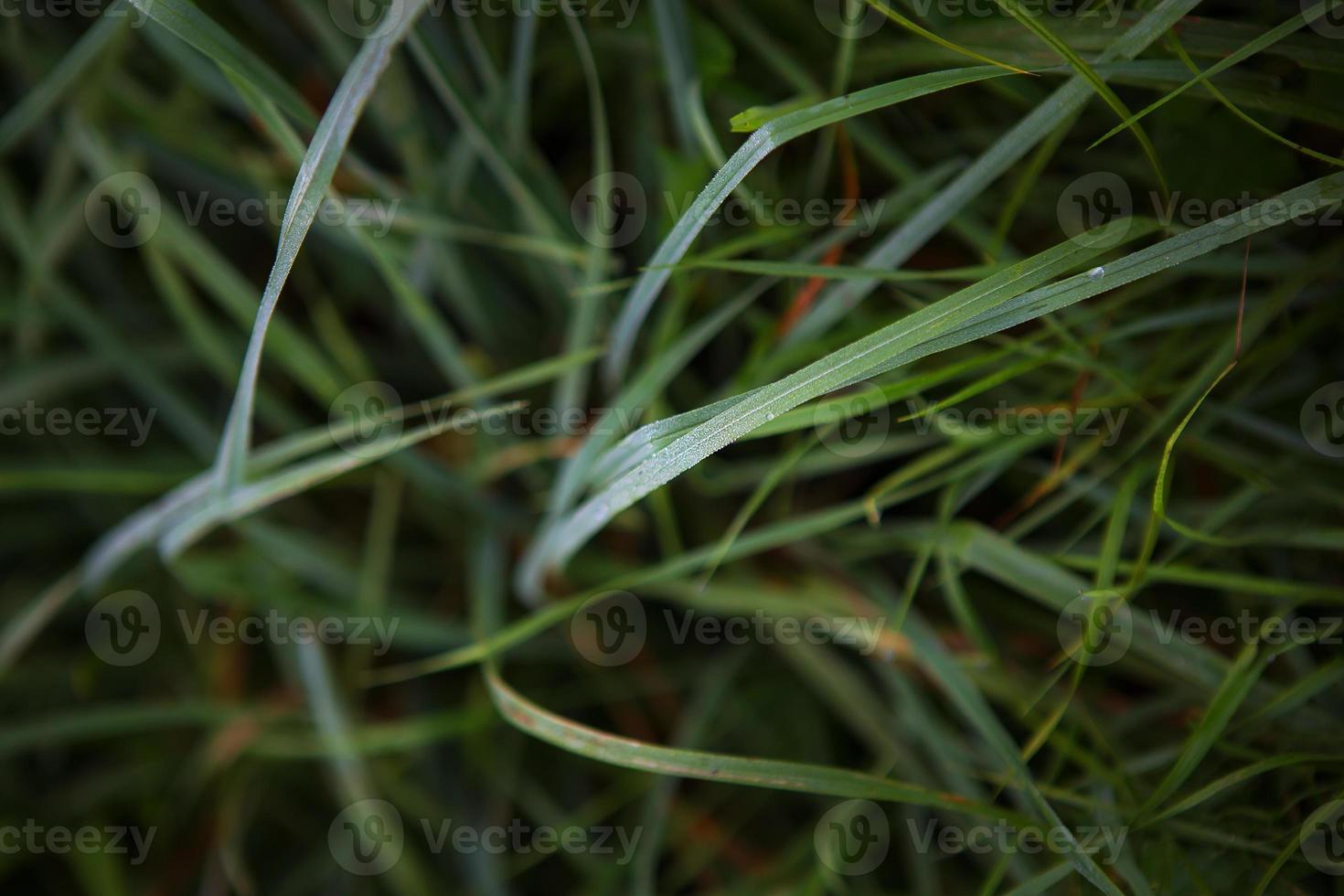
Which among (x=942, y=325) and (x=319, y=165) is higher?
(x=319, y=165)

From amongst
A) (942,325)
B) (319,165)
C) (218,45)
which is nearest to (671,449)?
(942,325)

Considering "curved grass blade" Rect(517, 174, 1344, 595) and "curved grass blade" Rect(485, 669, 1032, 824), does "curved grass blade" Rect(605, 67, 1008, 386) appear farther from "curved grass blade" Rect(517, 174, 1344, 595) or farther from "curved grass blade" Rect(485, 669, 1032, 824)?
"curved grass blade" Rect(485, 669, 1032, 824)

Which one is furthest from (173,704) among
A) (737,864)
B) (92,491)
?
(737,864)

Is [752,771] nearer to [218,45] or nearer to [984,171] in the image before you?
[984,171]

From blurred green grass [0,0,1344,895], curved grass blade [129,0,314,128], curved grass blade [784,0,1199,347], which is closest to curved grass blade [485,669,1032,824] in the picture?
blurred green grass [0,0,1344,895]

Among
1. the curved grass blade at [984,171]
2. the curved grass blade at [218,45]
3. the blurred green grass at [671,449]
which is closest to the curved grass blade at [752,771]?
the blurred green grass at [671,449]

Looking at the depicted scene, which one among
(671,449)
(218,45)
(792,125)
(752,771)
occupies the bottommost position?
(752,771)

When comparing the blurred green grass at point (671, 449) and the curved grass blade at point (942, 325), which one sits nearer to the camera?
the curved grass blade at point (942, 325)

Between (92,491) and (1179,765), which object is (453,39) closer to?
(92,491)

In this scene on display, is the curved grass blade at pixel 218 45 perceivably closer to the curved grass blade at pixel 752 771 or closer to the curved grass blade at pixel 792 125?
the curved grass blade at pixel 792 125

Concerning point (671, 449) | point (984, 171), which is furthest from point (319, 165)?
point (984, 171)

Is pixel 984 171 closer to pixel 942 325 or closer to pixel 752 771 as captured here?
pixel 942 325
